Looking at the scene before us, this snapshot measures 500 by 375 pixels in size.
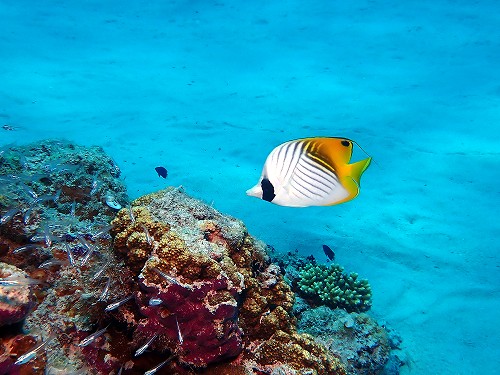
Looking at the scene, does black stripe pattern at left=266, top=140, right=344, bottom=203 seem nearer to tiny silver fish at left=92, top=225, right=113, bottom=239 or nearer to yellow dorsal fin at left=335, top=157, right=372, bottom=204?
yellow dorsal fin at left=335, top=157, right=372, bottom=204

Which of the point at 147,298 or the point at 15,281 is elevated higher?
the point at 15,281

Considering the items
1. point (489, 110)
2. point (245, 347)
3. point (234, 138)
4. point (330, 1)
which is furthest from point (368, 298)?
point (330, 1)

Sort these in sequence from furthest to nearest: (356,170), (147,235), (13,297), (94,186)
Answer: (94,186) < (147,235) < (13,297) < (356,170)

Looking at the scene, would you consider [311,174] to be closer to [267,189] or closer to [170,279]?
[267,189]

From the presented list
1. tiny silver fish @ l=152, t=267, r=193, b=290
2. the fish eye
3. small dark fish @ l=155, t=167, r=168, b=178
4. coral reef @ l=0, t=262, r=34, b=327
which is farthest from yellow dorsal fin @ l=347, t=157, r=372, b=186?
small dark fish @ l=155, t=167, r=168, b=178

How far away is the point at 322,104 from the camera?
17.2 meters

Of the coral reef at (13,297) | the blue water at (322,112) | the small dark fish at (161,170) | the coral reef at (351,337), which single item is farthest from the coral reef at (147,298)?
the small dark fish at (161,170)

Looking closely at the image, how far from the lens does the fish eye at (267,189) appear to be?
6.91 ft

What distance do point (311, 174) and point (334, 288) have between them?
514 cm

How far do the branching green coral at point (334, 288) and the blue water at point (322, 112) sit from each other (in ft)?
4.34

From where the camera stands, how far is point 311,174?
2.10 metres

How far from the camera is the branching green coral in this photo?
6.63 m

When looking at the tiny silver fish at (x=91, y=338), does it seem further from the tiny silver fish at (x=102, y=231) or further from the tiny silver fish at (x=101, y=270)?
the tiny silver fish at (x=102, y=231)

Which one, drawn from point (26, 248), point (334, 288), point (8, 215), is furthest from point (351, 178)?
point (334, 288)
